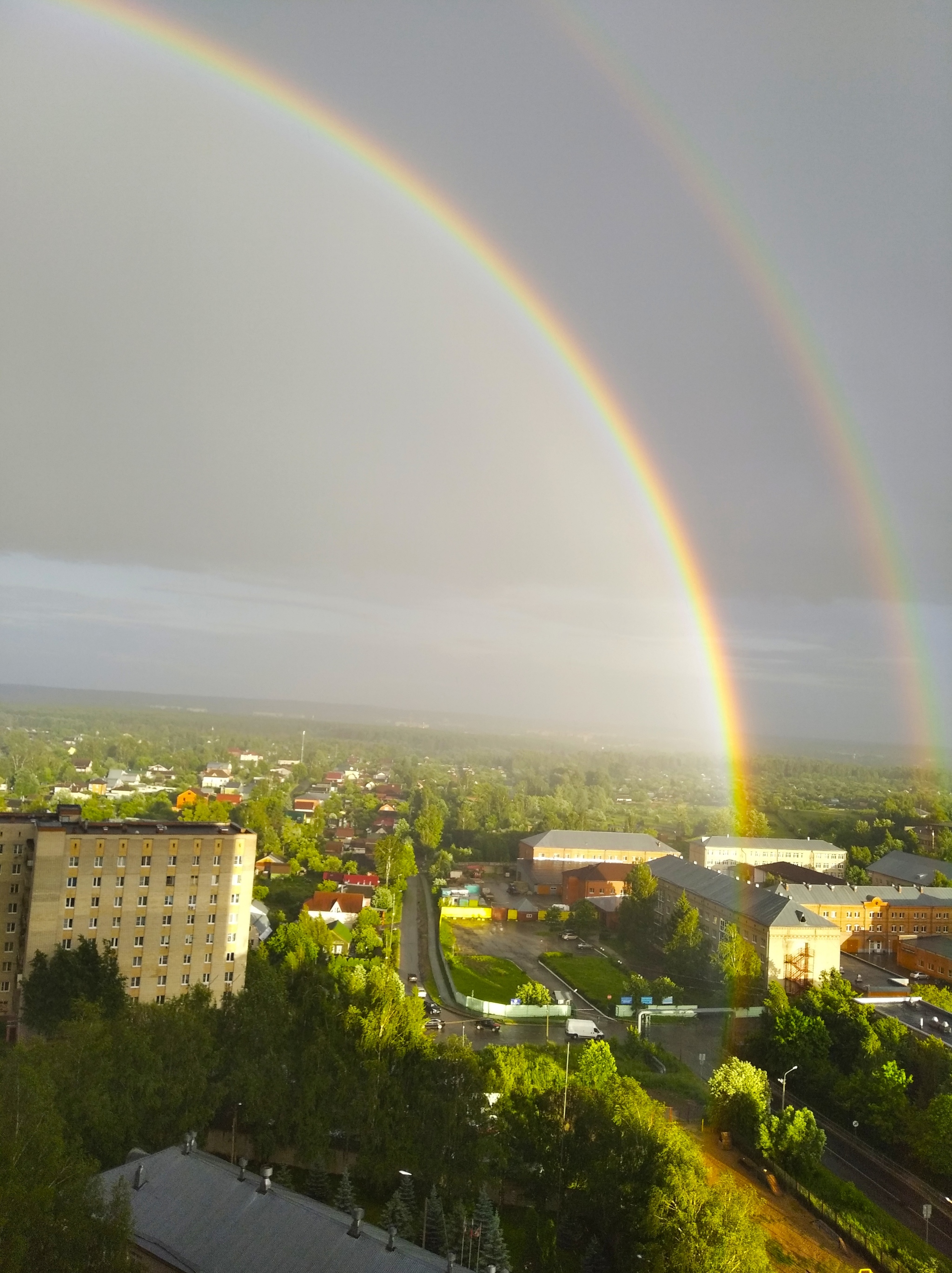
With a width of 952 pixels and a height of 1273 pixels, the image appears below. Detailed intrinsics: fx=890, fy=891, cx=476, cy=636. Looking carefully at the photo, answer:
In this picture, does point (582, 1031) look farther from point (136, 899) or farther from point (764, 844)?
point (764, 844)

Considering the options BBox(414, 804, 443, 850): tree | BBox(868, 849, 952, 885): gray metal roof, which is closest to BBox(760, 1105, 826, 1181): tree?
BBox(868, 849, 952, 885): gray metal roof

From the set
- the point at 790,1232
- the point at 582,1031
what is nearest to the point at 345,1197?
the point at 790,1232

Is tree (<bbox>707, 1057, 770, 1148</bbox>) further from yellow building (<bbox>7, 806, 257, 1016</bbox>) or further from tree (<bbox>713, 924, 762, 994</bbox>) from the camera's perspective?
yellow building (<bbox>7, 806, 257, 1016</bbox>)

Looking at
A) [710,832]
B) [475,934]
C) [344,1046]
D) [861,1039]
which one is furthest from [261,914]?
[710,832]

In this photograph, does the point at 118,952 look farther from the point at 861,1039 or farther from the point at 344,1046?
the point at 861,1039

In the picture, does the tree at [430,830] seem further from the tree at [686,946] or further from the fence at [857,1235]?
the fence at [857,1235]
